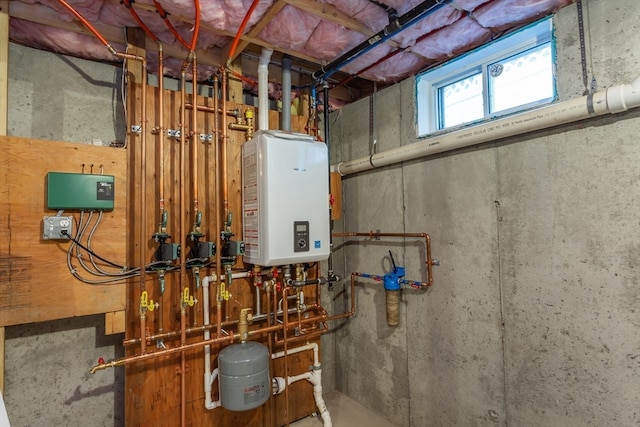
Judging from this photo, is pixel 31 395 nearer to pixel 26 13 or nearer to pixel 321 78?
pixel 26 13

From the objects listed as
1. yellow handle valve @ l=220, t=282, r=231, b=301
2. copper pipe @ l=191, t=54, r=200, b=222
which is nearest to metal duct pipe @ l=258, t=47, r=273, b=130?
copper pipe @ l=191, t=54, r=200, b=222

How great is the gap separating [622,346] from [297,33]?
2244 mm

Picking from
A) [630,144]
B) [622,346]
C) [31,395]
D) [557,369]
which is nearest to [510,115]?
[630,144]

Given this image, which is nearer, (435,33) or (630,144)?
(630,144)

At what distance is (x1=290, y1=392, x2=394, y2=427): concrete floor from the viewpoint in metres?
2.38

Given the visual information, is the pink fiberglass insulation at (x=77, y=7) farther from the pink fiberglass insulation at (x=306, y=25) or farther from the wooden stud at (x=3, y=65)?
the wooden stud at (x=3, y=65)

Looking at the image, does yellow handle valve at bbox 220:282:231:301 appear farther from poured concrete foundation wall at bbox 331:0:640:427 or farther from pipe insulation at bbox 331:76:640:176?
pipe insulation at bbox 331:76:640:176

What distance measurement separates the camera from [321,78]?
244cm

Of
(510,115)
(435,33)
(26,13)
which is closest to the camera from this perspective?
(26,13)

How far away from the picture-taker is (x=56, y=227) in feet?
5.35

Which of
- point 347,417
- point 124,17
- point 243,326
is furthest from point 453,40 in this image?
point 347,417

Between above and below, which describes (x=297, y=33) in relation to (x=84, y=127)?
above

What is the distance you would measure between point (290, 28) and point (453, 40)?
98 centimetres

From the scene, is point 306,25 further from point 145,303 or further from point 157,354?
point 157,354
